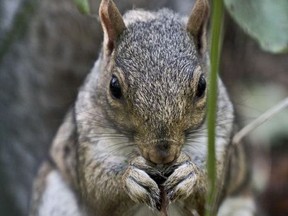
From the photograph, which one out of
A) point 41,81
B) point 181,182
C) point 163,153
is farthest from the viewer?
point 41,81

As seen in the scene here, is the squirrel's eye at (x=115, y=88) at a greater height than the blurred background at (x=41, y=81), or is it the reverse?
the blurred background at (x=41, y=81)

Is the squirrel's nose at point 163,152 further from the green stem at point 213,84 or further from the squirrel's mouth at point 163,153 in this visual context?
the green stem at point 213,84

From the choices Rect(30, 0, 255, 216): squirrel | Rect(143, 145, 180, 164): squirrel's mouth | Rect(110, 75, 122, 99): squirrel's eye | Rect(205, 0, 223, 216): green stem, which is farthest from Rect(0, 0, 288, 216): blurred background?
Rect(205, 0, 223, 216): green stem

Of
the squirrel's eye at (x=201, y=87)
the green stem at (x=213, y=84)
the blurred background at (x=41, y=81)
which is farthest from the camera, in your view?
the blurred background at (x=41, y=81)

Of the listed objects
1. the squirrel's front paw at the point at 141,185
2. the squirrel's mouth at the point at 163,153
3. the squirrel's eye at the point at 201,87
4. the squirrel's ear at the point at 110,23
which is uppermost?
the squirrel's ear at the point at 110,23

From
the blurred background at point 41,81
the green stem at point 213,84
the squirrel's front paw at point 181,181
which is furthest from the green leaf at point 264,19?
the blurred background at point 41,81

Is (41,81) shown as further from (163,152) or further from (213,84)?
(213,84)

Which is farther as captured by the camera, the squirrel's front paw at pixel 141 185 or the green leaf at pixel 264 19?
the squirrel's front paw at pixel 141 185

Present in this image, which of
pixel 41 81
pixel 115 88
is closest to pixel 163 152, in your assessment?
pixel 115 88
